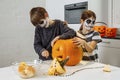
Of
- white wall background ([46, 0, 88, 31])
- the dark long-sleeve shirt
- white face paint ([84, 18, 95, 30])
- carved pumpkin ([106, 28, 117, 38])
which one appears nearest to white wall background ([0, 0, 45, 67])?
white wall background ([46, 0, 88, 31])

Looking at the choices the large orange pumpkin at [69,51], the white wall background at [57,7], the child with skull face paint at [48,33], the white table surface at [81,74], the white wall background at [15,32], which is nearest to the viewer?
the white table surface at [81,74]

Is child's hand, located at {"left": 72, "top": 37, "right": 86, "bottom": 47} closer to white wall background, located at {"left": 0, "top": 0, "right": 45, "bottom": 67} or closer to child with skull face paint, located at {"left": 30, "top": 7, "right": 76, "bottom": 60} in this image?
child with skull face paint, located at {"left": 30, "top": 7, "right": 76, "bottom": 60}

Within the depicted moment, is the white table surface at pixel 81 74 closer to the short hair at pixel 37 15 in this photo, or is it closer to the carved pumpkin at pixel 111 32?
the short hair at pixel 37 15

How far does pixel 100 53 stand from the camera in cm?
249

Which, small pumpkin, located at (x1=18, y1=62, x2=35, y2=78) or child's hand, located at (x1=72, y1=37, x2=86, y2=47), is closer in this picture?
small pumpkin, located at (x1=18, y1=62, x2=35, y2=78)

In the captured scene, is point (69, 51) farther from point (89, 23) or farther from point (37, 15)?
point (89, 23)

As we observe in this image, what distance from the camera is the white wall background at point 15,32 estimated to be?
9.75 ft

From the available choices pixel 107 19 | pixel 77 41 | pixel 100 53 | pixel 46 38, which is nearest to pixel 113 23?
pixel 107 19

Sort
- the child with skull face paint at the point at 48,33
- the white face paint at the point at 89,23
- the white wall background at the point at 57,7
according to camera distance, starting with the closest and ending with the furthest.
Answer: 1. the child with skull face paint at the point at 48,33
2. the white face paint at the point at 89,23
3. the white wall background at the point at 57,7

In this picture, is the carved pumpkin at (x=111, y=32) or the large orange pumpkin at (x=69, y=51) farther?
the carved pumpkin at (x=111, y=32)

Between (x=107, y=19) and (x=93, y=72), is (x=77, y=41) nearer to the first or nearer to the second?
(x=93, y=72)

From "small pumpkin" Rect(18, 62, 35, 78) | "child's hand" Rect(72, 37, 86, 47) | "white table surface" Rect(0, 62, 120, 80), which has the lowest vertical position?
"white table surface" Rect(0, 62, 120, 80)

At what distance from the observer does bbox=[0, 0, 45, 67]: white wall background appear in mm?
2973

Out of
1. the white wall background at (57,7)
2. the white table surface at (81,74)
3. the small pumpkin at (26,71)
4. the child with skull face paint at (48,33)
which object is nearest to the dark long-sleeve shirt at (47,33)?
the child with skull face paint at (48,33)
